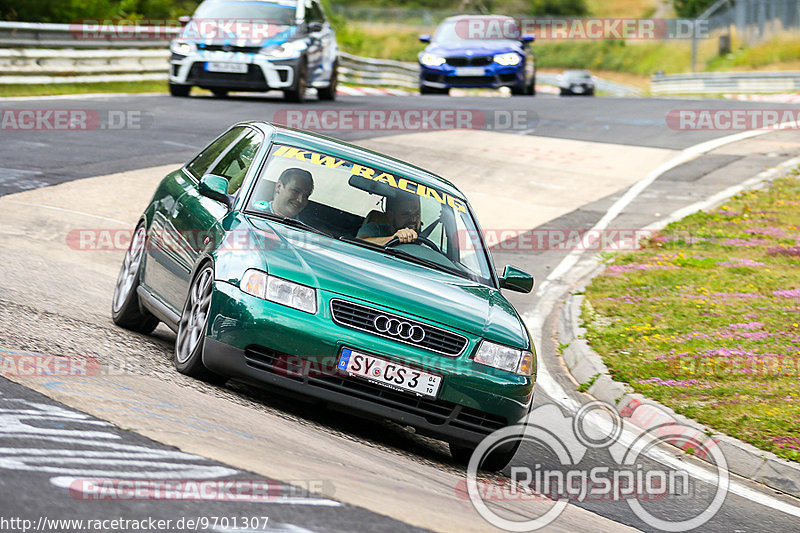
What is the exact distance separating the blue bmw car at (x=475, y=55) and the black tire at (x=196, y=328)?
2152 centimetres

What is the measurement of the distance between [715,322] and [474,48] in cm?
1790

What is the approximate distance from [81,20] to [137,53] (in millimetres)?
2772

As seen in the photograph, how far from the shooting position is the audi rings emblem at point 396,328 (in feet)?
19.3

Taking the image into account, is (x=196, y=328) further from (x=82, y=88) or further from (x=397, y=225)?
(x=82, y=88)

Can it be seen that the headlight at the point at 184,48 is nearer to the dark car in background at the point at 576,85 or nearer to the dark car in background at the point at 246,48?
the dark car in background at the point at 246,48

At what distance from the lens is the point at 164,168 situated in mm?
14984

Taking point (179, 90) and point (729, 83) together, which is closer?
point (179, 90)

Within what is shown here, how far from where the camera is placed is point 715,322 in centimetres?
1042

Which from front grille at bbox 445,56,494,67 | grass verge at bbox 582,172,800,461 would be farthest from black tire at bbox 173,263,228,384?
front grille at bbox 445,56,494,67

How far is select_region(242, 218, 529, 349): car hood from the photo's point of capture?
598cm

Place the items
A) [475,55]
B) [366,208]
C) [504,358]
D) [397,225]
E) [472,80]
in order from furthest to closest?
[472,80]
[475,55]
[366,208]
[397,225]
[504,358]

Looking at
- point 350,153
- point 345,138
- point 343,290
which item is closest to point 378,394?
point 343,290

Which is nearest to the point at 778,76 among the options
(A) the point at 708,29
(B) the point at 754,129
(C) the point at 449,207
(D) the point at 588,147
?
(B) the point at 754,129

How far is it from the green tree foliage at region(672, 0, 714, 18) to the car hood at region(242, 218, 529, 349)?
8242 centimetres
